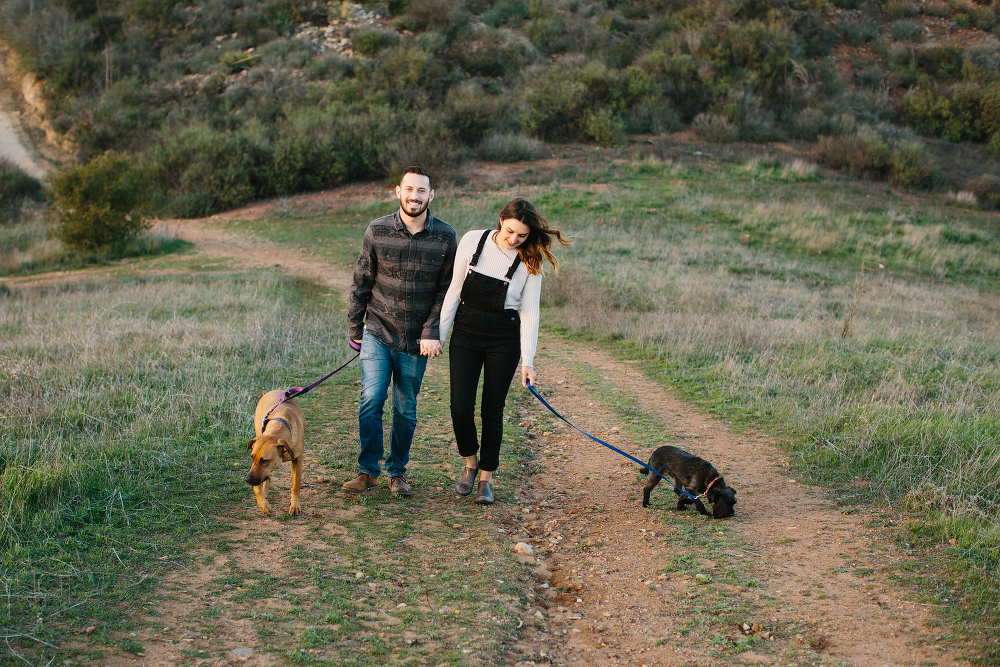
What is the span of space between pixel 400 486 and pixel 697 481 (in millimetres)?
2012

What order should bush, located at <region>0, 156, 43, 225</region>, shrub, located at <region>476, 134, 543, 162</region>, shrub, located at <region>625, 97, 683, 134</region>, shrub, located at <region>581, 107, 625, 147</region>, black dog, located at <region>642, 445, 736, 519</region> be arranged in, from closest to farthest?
1. black dog, located at <region>642, 445, 736, 519</region>
2. bush, located at <region>0, 156, 43, 225</region>
3. shrub, located at <region>476, 134, 543, 162</region>
4. shrub, located at <region>581, 107, 625, 147</region>
5. shrub, located at <region>625, 97, 683, 134</region>

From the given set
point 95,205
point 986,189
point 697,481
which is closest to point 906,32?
point 986,189

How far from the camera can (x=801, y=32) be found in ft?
118

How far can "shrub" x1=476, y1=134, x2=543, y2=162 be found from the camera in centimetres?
2409

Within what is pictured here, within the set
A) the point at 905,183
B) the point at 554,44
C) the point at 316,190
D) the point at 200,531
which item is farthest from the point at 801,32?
the point at 200,531

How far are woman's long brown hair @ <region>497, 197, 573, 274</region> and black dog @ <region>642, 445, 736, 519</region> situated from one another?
64.3 inches

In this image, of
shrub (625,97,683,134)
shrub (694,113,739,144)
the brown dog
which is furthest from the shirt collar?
shrub (694,113,739,144)

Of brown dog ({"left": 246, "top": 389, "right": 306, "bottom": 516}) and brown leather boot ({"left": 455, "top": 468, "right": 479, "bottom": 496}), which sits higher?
brown dog ({"left": 246, "top": 389, "right": 306, "bottom": 516})

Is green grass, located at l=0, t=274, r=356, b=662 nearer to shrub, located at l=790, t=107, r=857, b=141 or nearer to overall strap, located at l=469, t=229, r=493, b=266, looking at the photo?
overall strap, located at l=469, t=229, r=493, b=266

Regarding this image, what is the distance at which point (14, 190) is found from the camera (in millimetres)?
23047

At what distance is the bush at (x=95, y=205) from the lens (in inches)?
637

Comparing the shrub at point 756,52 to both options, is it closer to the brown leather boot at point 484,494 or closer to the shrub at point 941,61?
the shrub at point 941,61

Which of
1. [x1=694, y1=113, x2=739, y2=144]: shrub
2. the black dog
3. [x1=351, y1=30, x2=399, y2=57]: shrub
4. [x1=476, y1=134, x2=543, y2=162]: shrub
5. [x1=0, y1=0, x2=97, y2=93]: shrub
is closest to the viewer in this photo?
the black dog

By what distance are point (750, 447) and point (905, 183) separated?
21.9 meters
